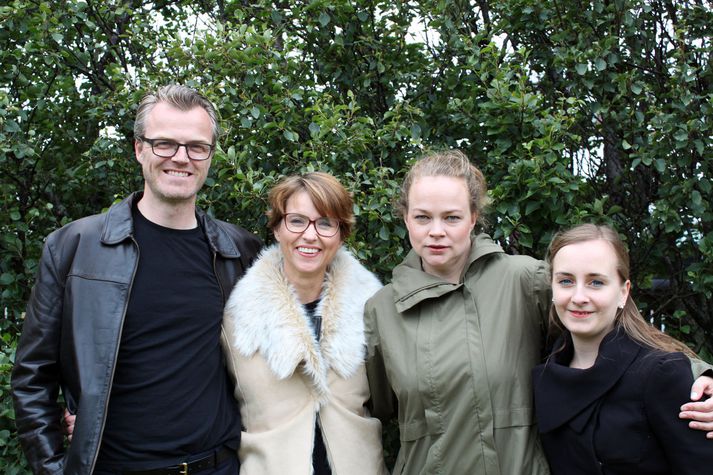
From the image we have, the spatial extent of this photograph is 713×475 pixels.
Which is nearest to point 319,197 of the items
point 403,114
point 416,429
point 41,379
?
point 416,429

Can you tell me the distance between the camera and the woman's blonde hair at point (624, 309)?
2412 millimetres

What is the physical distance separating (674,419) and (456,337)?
789 millimetres

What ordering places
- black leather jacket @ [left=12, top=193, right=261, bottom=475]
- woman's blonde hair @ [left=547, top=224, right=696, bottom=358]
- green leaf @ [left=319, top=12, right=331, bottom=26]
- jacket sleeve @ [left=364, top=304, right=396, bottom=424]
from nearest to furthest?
woman's blonde hair @ [left=547, top=224, right=696, bottom=358], black leather jacket @ [left=12, top=193, right=261, bottom=475], jacket sleeve @ [left=364, top=304, right=396, bottom=424], green leaf @ [left=319, top=12, right=331, bottom=26]

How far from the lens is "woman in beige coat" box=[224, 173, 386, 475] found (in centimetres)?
279

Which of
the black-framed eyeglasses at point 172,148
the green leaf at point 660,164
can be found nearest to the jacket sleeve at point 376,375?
the black-framed eyeglasses at point 172,148

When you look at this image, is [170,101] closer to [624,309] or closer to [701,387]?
[624,309]

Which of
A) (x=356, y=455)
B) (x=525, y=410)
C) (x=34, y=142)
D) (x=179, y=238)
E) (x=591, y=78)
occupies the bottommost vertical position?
(x=356, y=455)

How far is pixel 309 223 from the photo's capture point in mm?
2932

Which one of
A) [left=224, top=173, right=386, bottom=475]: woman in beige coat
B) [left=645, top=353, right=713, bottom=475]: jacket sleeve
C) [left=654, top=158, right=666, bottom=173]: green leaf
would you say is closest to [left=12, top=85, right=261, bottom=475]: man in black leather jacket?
[left=224, top=173, right=386, bottom=475]: woman in beige coat

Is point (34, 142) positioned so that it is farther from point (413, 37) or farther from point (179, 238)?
point (413, 37)

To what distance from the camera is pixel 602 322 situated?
244 centimetres

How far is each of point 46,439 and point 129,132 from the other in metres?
2.07

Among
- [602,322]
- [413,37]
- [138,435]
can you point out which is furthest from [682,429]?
[413,37]

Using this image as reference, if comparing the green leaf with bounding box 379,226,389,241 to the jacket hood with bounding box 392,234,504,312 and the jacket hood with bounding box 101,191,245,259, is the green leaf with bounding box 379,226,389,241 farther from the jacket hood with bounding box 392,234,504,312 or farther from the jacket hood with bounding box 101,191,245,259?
the jacket hood with bounding box 101,191,245,259
